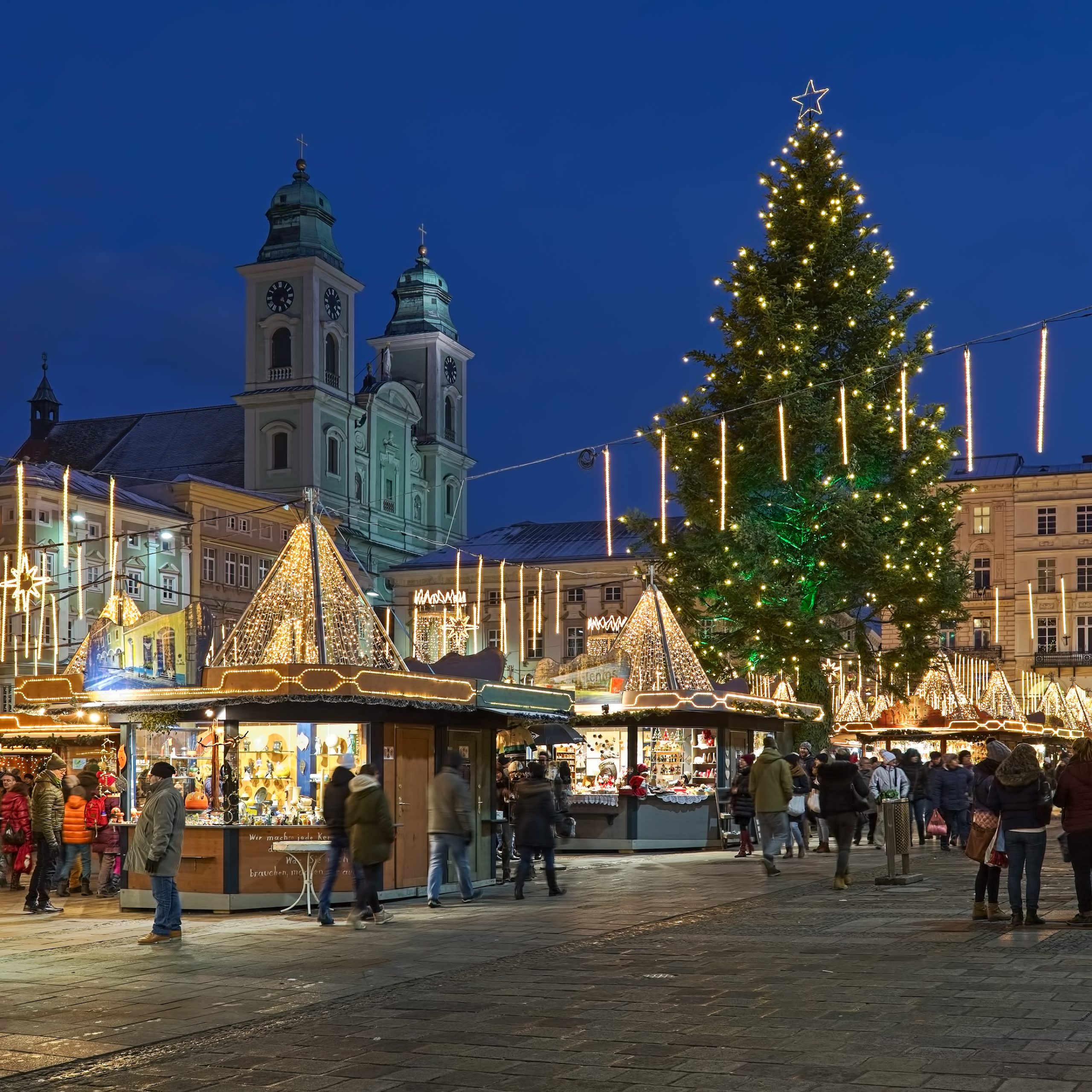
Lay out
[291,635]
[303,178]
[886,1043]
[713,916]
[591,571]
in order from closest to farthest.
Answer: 1. [886,1043]
2. [713,916]
3. [291,635]
4. [591,571]
5. [303,178]

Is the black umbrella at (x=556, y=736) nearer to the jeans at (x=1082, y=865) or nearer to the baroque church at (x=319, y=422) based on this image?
the jeans at (x=1082, y=865)

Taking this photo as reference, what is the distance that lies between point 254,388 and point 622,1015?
76490 millimetres

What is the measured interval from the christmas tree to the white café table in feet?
53.3

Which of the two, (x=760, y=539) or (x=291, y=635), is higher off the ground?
(x=760, y=539)

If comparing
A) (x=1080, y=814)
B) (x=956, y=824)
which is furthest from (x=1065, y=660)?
(x=1080, y=814)

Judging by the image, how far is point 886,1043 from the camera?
8492 mm

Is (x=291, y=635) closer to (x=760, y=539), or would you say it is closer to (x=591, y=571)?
(x=760, y=539)

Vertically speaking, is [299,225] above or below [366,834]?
above

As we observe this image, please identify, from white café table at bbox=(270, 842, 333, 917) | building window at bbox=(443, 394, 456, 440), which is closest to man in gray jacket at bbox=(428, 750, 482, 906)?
white café table at bbox=(270, 842, 333, 917)

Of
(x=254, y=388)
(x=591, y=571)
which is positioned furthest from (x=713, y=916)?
(x=254, y=388)

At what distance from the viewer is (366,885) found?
15.2 m

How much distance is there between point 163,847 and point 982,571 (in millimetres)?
72233

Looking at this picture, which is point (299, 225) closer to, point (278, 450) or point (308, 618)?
point (278, 450)

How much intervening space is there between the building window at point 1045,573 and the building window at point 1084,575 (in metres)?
1.22
